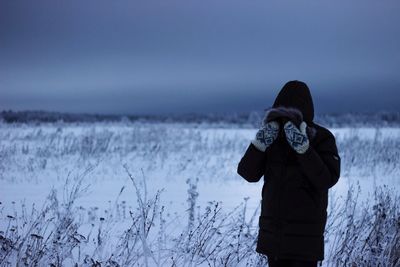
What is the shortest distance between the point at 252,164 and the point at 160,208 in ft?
13.7

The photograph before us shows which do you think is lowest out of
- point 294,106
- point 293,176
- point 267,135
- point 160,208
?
point 160,208

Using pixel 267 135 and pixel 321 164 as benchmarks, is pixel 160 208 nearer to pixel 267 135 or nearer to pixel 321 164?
pixel 267 135

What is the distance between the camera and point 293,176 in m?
2.84

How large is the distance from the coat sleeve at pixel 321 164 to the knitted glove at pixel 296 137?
43 mm

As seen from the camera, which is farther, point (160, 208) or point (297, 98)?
point (160, 208)

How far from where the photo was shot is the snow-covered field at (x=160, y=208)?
14.3 ft

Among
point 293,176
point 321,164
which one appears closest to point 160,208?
point 293,176

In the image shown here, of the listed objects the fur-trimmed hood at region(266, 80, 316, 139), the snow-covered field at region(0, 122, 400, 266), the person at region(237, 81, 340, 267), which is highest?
the fur-trimmed hood at region(266, 80, 316, 139)

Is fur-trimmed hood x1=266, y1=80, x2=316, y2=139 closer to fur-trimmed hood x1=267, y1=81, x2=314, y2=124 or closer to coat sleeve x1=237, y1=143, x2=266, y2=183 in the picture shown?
fur-trimmed hood x1=267, y1=81, x2=314, y2=124

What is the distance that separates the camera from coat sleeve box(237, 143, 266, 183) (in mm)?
2920

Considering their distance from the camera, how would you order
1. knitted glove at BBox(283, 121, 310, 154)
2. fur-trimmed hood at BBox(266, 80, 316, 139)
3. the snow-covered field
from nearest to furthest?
knitted glove at BBox(283, 121, 310, 154) → fur-trimmed hood at BBox(266, 80, 316, 139) → the snow-covered field

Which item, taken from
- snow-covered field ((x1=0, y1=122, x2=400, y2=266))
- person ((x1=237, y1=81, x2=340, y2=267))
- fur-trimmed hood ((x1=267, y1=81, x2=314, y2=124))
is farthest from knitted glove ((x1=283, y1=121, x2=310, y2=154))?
snow-covered field ((x1=0, y1=122, x2=400, y2=266))

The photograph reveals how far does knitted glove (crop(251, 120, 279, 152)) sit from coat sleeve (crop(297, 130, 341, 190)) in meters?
0.21

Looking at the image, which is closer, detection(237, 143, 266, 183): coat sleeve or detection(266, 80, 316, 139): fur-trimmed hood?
detection(266, 80, 316, 139): fur-trimmed hood
